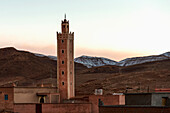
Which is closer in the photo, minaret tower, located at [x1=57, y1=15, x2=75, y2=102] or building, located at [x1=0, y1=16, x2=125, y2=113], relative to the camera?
building, located at [x1=0, y1=16, x2=125, y2=113]

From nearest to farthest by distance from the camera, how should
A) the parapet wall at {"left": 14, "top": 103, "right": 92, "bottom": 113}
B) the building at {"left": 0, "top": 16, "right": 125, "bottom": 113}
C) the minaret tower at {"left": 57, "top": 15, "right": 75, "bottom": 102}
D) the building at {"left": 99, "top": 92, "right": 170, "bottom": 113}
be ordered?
the building at {"left": 99, "top": 92, "right": 170, "bottom": 113}, the parapet wall at {"left": 14, "top": 103, "right": 92, "bottom": 113}, the building at {"left": 0, "top": 16, "right": 125, "bottom": 113}, the minaret tower at {"left": 57, "top": 15, "right": 75, "bottom": 102}

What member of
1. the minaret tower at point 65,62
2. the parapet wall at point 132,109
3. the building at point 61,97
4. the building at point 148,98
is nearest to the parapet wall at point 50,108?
the building at point 61,97

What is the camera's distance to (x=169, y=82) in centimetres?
8750

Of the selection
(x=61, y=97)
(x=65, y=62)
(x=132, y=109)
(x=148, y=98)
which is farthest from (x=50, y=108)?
(x=132, y=109)

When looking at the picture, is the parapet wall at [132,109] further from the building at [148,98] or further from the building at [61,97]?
the building at [61,97]

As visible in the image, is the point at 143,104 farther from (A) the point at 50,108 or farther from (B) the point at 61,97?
(B) the point at 61,97

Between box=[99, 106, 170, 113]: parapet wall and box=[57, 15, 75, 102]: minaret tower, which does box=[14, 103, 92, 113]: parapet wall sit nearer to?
box=[57, 15, 75, 102]: minaret tower

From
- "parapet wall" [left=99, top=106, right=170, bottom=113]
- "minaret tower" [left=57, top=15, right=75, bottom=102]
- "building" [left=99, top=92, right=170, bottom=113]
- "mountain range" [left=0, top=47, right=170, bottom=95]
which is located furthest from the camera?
Result: "mountain range" [left=0, top=47, right=170, bottom=95]

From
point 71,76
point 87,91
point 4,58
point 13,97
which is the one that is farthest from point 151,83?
point 4,58

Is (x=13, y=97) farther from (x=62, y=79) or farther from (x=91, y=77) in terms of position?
(x=91, y=77)

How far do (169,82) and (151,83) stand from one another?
160 inches

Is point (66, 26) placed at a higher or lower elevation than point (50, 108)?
higher

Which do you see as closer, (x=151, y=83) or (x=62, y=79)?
(x=62, y=79)

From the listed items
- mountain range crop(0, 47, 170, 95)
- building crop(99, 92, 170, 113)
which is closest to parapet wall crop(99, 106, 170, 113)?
building crop(99, 92, 170, 113)
